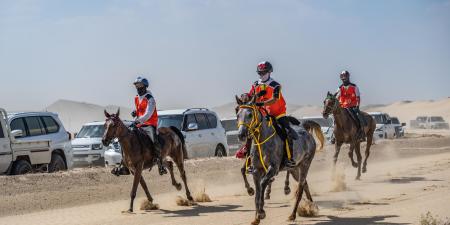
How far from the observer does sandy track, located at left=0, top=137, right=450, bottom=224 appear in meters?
12.8

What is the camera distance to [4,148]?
18.4 metres

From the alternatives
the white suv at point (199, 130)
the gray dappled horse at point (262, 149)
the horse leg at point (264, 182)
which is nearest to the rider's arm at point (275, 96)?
the gray dappled horse at point (262, 149)

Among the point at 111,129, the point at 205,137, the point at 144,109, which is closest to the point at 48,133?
the point at 205,137

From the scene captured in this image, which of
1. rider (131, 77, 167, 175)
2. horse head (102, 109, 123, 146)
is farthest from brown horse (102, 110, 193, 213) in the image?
rider (131, 77, 167, 175)

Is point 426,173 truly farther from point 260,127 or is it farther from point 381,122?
point 381,122

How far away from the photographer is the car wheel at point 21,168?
62.0 feet

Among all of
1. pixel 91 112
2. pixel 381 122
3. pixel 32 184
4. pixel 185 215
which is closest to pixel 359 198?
pixel 185 215

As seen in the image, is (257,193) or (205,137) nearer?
(257,193)

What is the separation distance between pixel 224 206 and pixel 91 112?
4731 inches

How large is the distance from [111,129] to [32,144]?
20.9 ft

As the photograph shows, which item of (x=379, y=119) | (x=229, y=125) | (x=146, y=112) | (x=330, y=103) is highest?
(x=146, y=112)

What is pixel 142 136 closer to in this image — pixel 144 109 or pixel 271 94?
pixel 144 109

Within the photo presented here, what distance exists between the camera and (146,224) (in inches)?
485

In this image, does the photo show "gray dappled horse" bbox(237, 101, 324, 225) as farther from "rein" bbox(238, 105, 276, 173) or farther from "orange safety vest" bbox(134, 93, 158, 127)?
"orange safety vest" bbox(134, 93, 158, 127)
